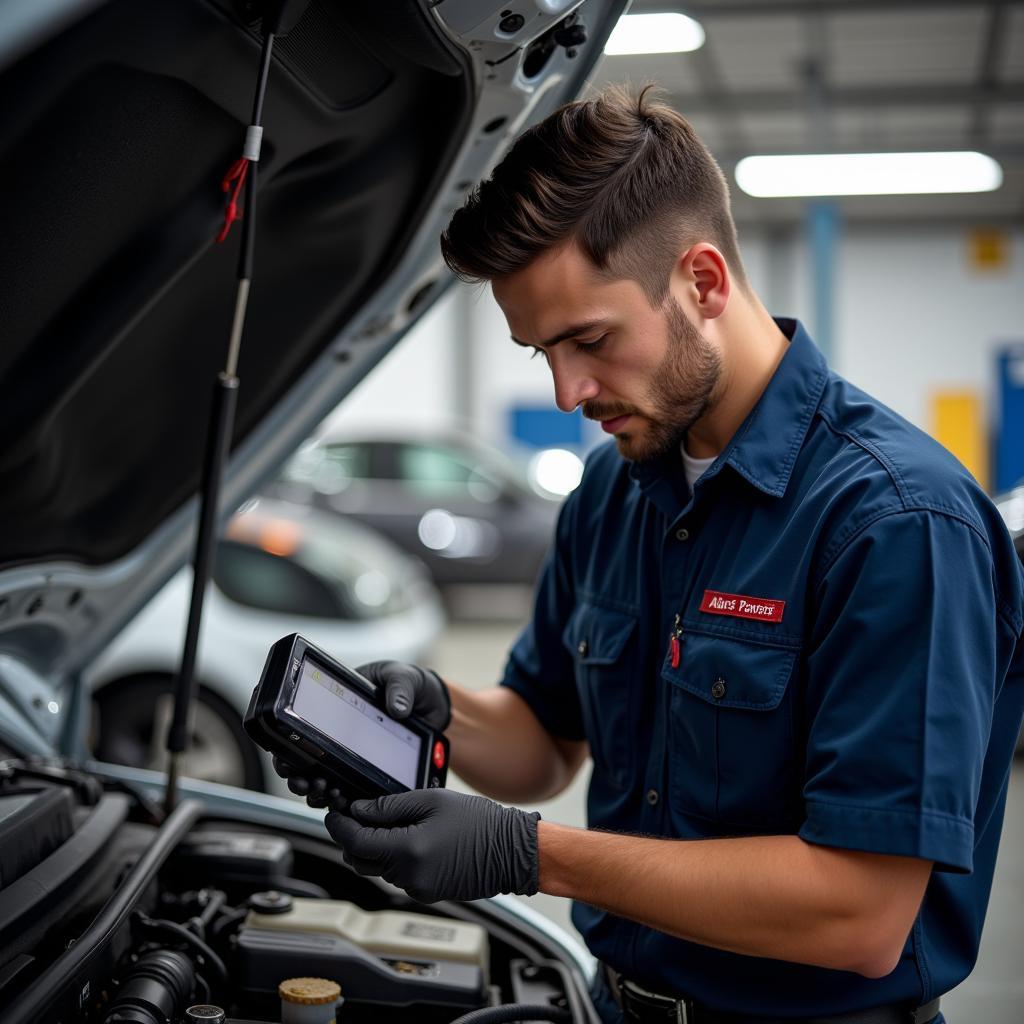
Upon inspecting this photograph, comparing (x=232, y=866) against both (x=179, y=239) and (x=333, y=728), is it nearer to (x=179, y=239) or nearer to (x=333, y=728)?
(x=333, y=728)

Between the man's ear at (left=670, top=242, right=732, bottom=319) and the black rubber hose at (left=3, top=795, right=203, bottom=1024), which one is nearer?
the black rubber hose at (left=3, top=795, right=203, bottom=1024)

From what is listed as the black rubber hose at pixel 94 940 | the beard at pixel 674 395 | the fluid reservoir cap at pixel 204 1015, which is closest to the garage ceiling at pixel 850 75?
the beard at pixel 674 395

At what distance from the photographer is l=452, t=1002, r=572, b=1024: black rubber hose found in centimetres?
126

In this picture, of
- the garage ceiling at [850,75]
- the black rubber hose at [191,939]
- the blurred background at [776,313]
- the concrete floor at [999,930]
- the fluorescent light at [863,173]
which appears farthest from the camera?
the fluorescent light at [863,173]

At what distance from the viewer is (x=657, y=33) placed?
6.16 metres

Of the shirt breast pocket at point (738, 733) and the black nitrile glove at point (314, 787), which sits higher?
the shirt breast pocket at point (738, 733)

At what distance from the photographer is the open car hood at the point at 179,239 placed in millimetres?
1110

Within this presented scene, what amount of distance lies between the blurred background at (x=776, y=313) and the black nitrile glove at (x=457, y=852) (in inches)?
29.4

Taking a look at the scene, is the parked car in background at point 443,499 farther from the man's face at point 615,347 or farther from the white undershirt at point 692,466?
the man's face at point 615,347

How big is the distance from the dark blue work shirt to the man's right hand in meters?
0.22

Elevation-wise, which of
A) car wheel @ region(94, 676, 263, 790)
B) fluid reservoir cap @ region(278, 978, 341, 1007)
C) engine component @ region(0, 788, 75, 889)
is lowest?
car wheel @ region(94, 676, 263, 790)

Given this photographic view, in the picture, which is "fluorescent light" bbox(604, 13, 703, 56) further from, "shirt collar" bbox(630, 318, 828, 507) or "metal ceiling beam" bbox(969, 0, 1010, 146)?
"shirt collar" bbox(630, 318, 828, 507)

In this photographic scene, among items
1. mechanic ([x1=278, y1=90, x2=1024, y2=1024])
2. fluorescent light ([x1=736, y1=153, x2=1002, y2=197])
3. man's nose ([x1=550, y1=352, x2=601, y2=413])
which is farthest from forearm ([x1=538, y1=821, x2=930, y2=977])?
fluorescent light ([x1=736, y1=153, x2=1002, y2=197])

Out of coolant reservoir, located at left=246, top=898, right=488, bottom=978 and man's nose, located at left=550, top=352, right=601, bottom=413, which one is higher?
man's nose, located at left=550, top=352, right=601, bottom=413
